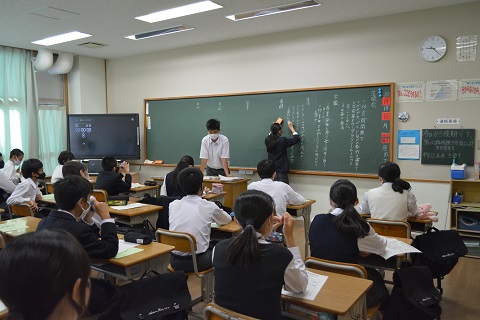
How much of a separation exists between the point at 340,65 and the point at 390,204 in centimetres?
286

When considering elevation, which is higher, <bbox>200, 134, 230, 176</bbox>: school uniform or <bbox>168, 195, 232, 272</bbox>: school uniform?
<bbox>200, 134, 230, 176</bbox>: school uniform

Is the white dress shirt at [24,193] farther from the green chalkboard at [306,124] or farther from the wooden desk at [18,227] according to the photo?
the green chalkboard at [306,124]

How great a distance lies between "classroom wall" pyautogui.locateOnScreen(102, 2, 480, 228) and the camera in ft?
15.6

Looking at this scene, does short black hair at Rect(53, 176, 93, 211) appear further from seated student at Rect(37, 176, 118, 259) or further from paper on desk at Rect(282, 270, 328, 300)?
paper on desk at Rect(282, 270, 328, 300)

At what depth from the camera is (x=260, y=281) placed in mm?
1617

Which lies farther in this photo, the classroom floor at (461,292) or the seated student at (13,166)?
the seated student at (13,166)

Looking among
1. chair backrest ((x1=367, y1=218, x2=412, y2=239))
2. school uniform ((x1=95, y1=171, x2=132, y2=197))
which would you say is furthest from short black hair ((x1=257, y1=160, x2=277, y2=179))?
school uniform ((x1=95, y1=171, x2=132, y2=197))

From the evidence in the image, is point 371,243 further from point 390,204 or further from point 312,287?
point 390,204

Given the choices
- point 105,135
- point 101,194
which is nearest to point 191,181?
point 101,194

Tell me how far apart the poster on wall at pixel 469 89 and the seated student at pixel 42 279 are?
16.5 ft

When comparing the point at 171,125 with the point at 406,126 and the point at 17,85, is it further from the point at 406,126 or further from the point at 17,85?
the point at 406,126

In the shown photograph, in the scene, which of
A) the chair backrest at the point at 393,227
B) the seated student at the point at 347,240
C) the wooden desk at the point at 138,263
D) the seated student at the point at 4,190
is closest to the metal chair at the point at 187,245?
the wooden desk at the point at 138,263

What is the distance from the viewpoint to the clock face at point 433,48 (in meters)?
4.77

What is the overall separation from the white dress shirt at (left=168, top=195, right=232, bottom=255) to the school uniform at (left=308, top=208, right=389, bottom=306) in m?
0.89
